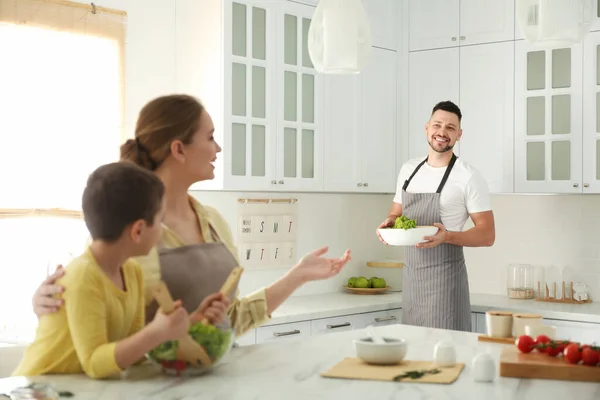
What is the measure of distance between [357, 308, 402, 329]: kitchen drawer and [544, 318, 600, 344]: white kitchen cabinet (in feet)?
2.72

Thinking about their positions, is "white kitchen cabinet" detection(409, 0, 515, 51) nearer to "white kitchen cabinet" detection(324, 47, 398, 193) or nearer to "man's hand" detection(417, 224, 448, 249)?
"white kitchen cabinet" detection(324, 47, 398, 193)

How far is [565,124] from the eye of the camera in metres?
4.85

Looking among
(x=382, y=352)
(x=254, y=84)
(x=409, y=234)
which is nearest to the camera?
(x=382, y=352)

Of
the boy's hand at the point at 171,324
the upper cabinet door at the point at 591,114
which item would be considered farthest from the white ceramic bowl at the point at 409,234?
the boy's hand at the point at 171,324

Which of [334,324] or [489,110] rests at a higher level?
[489,110]

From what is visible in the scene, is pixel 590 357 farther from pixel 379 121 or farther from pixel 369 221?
pixel 369 221

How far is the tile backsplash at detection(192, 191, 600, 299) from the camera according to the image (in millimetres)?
5098

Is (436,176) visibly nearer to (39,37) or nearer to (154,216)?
(39,37)

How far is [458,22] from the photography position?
5285mm

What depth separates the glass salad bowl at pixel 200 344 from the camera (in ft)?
6.49

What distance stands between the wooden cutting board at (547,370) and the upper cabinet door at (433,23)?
3450 millimetres

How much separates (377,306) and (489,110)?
4.27 ft

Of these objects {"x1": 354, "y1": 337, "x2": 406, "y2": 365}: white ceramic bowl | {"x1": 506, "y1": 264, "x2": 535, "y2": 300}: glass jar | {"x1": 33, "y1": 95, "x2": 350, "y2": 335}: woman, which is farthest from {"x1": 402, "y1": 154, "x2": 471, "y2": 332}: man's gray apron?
{"x1": 354, "y1": 337, "x2": 406, "y2": 365}: white ceramic bowl

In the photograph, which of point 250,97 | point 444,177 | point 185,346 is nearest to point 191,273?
point 185,346
